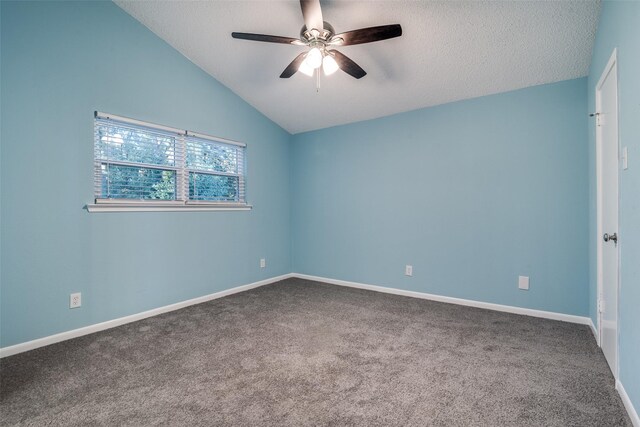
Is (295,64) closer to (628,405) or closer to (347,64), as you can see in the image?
(347,64)

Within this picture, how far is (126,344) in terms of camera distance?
2.43 meters

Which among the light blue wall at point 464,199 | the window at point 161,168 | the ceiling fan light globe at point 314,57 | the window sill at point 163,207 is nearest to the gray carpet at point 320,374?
the light blue wall at point 464,199

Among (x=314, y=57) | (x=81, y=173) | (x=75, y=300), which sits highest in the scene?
(x=314, y=57)

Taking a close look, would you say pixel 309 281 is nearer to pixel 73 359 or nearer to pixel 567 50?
pixel 73 359

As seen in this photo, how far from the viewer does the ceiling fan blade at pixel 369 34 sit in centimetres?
205

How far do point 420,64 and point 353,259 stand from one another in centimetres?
249

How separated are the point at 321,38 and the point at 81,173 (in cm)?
231

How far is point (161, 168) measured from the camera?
3.24 m

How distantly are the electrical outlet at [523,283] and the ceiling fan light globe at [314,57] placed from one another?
9.23 feet

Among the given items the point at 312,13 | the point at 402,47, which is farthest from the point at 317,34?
the point at 402,47

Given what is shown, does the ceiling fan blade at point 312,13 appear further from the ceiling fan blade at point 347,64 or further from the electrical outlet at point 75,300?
the electrical outlet at point 75,300

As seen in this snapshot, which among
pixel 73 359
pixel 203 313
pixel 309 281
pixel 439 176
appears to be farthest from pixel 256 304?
pixel 439 176

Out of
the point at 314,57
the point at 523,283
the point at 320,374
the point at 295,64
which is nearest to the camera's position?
the point at 320,374

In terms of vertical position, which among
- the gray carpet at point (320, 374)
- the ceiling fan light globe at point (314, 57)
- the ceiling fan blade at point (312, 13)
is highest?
the ceiling fan blade at point (312, 13)
